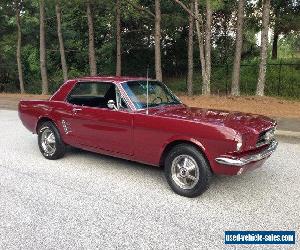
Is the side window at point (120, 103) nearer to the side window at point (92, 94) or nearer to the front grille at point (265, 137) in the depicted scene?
the side window at point (92, 94)

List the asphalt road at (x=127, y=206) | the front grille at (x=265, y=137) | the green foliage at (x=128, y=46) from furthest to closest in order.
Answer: the green foliage at (x=128, y=46) → the front grille at (x=265, y=137) → the asphalt road at (x=127, y=206)

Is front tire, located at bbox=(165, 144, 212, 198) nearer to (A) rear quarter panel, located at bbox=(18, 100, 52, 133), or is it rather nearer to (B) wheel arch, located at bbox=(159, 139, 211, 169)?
(B) wheel arch, located at bbox=(159, 139, 211, 169)

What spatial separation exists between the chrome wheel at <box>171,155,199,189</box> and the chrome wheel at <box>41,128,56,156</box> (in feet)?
9.36

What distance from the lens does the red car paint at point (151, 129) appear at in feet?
14.9

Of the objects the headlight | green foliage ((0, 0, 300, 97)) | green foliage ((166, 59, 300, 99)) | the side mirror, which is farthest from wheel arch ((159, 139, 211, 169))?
green foliage ((0, 0, 300, 97))

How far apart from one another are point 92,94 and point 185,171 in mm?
2571

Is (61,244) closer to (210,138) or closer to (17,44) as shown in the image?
(210,138)

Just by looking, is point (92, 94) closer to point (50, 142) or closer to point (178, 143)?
point (50, 142)

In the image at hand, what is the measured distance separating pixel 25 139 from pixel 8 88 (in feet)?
89.7

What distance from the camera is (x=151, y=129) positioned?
16.8 ft

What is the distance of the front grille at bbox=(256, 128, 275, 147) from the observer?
4.77 m

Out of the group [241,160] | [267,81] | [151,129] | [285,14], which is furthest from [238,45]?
[241,160]

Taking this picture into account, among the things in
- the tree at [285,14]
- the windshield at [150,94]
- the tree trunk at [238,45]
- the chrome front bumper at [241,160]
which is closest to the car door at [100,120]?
the windshield at [150,94]

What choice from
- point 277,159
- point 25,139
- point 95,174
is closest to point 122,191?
point 95,174
